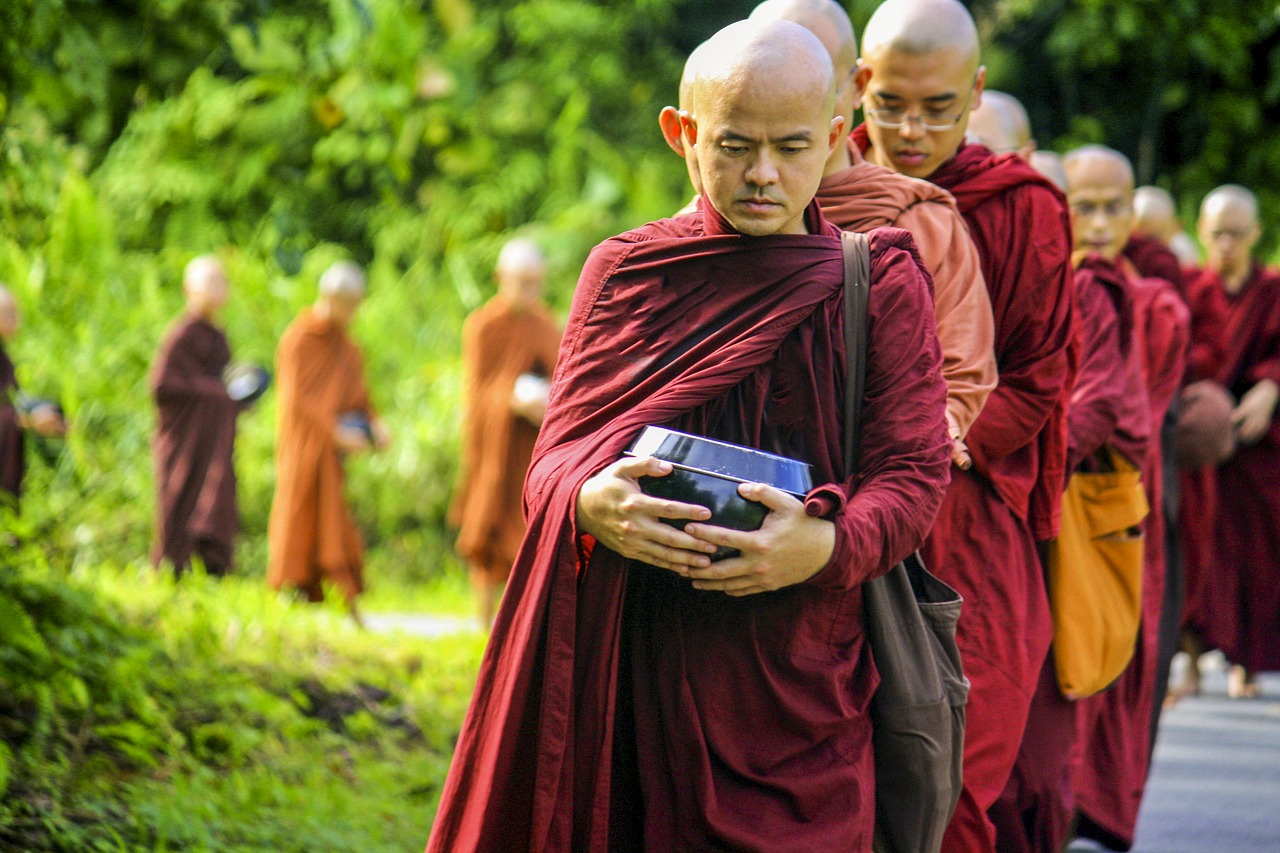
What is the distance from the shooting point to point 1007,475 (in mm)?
3707

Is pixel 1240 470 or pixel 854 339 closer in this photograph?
pixel 854 339

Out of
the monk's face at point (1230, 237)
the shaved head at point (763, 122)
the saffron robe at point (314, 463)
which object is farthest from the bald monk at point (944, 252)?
the saffron robe at point (314, 463)

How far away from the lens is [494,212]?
1606cm

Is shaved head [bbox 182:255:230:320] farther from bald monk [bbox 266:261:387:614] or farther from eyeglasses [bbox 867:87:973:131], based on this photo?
eyeglasses [bbox 867:87:973:131]

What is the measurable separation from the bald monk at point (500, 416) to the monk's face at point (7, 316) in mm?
2783

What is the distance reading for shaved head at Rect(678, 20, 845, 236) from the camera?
259cm

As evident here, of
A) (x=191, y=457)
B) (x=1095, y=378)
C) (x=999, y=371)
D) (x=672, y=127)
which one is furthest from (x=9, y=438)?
(x=672, y=127)

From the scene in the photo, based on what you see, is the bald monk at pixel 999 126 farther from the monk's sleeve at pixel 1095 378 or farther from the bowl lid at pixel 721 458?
the bowl lid at pixel 721 458

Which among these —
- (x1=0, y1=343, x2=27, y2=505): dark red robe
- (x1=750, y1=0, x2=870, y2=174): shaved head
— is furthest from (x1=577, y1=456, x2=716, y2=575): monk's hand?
(x1=0, y1=343, x2=27, y2=505): dark red robe

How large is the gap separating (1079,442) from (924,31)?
3.91 ft

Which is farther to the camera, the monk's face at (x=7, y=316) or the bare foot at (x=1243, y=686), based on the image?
the monk's face at (x=7, y=316)

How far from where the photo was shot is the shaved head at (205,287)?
1044cm

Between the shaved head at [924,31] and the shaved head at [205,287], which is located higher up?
the shaved head at [924,31]

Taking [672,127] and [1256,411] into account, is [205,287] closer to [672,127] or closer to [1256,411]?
[1256,411]
